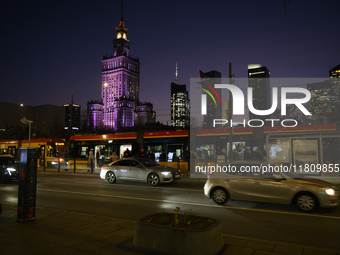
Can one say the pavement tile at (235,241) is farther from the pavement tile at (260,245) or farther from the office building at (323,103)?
the office building at (323,103)

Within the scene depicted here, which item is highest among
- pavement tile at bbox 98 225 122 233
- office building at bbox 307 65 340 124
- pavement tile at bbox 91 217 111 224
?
office building at bbox 307 65 340 124

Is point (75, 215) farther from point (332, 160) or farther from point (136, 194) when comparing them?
point (332, 160)

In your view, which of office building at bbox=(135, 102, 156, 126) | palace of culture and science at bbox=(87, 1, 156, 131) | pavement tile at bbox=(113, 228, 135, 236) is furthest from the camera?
office building at bbox=(135, 102, 156, 126)

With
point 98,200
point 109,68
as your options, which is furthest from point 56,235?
point 109,68

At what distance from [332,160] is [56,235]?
16.9m

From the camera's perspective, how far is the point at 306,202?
7582 mm

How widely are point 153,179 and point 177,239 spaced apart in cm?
936

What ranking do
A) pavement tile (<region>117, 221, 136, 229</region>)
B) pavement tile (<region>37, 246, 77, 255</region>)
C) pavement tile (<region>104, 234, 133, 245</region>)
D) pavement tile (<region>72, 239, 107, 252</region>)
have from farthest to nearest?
pavement tile (<region>117, 221, 136, 229</region>) → pavement tile (<region>104, 234, 133, 245</region>) → pavement tile (<region>72, 239, 107, 252</region>) → pavement tile (<region>37, 246, 77, 255</region>)

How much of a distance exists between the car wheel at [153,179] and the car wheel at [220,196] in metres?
4.81

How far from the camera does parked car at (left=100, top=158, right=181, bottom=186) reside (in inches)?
524

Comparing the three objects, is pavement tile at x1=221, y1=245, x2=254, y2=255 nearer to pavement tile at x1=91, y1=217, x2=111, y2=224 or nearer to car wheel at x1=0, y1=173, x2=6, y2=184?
pavement tile at x1=91, y1=217, x2=111, y2=224

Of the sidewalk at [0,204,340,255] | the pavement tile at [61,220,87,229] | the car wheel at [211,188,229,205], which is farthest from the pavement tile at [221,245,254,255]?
the car wheel at [211,188,229,205]

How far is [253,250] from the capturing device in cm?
440

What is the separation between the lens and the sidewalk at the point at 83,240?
4.37m
